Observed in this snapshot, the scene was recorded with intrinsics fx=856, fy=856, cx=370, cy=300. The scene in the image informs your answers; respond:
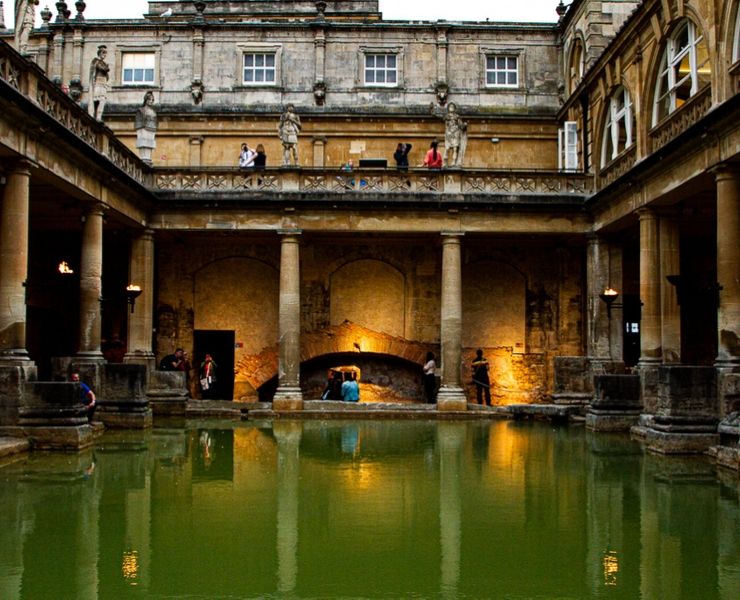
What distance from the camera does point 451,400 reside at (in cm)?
2427

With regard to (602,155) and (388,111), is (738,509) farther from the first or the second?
(388,111)

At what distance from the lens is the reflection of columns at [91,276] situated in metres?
19.9

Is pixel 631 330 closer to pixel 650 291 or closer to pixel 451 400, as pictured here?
pixel 451 400

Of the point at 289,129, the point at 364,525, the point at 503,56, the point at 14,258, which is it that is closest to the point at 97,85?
the point at 289,129

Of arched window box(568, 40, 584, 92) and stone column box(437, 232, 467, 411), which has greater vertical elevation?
arched window box(568, 40, 584, 92)

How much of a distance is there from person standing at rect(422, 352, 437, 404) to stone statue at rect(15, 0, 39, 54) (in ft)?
50.2

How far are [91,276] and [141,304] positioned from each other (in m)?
4.29

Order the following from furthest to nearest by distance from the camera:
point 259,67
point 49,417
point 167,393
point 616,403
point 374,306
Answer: point 259,67 < point 374,306 < point 167,393 < point 616,403 < point 49,417

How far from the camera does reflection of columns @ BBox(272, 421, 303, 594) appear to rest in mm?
7039

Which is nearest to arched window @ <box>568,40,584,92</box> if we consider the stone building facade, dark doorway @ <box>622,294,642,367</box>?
the stone building facade

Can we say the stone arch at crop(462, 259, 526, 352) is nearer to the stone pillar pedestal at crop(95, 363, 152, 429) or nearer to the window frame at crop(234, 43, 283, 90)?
the window frame at crop(234, 43, 283, 90)

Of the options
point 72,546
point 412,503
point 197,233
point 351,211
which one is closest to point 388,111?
point 351,211

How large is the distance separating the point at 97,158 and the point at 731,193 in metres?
13.2

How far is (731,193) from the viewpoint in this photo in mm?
16469
